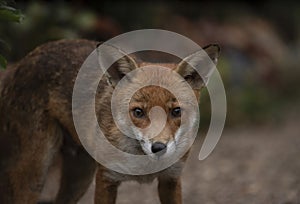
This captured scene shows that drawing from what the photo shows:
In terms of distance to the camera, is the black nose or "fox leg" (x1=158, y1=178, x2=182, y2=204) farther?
"fox leg" (x1=158, y1=178, x2=182, y2=204)

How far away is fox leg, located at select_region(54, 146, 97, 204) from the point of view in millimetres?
7121

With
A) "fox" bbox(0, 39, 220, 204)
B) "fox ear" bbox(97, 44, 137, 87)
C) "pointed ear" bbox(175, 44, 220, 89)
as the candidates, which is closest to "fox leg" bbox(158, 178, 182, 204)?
"fox" bbox(0, 39, 220, 204)

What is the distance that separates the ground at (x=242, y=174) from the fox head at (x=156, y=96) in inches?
99.7

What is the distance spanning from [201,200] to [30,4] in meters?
5.67

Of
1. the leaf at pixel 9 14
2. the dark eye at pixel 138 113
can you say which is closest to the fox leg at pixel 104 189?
the dark eye at pixel 138 113

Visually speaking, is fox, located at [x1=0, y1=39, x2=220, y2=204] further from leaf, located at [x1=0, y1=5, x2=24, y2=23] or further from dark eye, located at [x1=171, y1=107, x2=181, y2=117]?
leaf, located at [x1=0, y1=5, x2=24, y2=23]

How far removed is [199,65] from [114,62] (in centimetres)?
77

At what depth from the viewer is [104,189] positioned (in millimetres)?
6098

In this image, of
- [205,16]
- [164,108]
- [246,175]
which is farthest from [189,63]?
[205,16]

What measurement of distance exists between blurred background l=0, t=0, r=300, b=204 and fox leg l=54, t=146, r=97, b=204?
147cm

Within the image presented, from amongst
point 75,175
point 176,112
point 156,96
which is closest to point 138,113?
point 156,96

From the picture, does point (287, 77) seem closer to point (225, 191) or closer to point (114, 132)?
point (225, 191)

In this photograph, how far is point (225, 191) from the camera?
905cm

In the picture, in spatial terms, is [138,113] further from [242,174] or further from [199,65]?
[242,174]
